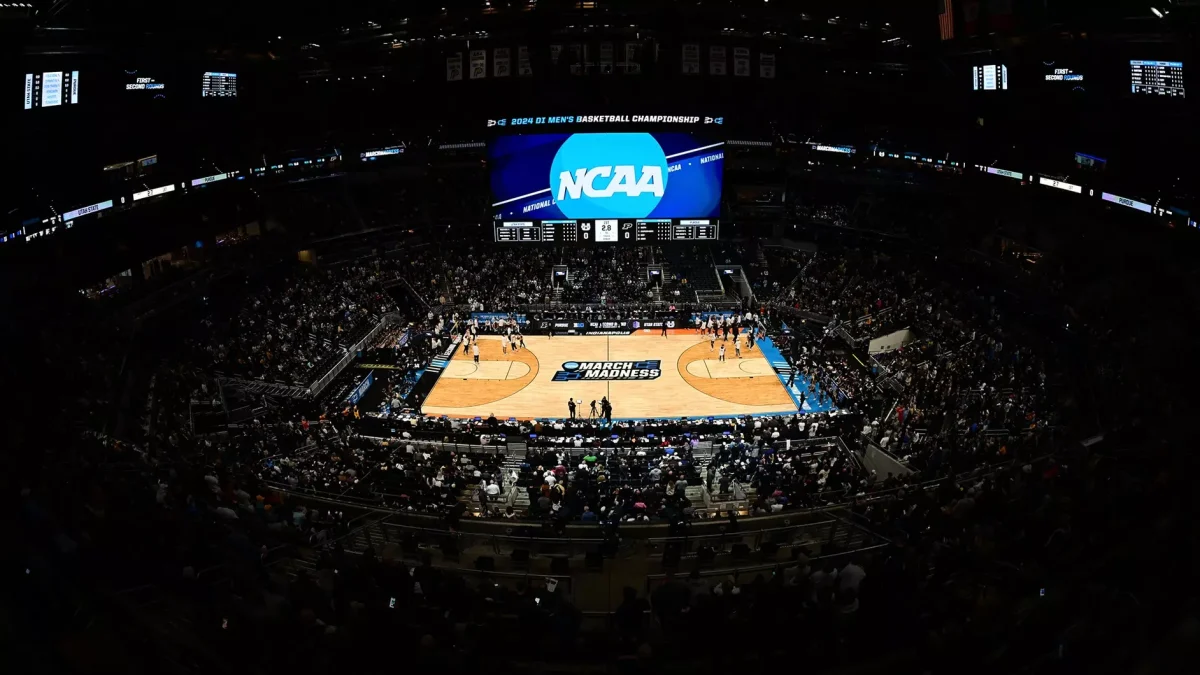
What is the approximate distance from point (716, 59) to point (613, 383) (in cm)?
2317

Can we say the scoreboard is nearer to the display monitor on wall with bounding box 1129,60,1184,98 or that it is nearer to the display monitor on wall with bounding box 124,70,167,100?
the display monitor on wall with bounding box 124,70,167,100

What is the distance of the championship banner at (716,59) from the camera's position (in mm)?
43656

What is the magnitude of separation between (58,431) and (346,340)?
18996 millimetres

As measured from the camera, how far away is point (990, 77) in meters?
37.2

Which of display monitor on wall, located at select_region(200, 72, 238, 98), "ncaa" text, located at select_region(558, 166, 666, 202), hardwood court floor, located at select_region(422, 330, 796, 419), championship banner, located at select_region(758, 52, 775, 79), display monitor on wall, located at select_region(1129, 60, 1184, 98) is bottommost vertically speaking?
hardwood court floor, located at select_region(422, 330, 796, 419)

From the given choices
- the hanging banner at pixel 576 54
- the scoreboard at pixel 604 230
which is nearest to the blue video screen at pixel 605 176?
the scoreboard at pixel 604 230

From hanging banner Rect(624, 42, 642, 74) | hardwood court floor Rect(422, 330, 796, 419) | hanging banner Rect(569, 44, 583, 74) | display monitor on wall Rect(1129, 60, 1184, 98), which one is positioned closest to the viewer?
display monitor on wall Rect(1129, 60, 1184, 98)

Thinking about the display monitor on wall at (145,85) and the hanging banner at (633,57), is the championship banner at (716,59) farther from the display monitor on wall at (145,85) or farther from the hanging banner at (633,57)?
the display monitor on wall at (145,85)

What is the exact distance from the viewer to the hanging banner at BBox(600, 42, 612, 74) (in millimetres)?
42438

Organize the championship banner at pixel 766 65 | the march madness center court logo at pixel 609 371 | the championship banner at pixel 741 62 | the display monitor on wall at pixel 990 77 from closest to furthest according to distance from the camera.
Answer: the march madness center court logo at pixel 609 371 < the display monitor on wall at pixel 990 77 < the championship banner at pixel 741 62 < the championship banner at pixel 766 65

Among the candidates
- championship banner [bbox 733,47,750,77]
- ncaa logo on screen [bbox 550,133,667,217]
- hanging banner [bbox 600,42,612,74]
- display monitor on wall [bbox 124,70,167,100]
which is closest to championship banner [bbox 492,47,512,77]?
hanging banner [bbox 600,42,612,74]

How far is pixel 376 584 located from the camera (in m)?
10.0

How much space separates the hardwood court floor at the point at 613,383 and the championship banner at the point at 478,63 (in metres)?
16.9

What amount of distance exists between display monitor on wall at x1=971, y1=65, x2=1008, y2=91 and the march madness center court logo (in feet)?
73.2
